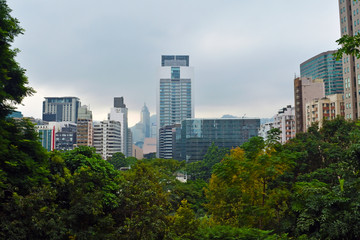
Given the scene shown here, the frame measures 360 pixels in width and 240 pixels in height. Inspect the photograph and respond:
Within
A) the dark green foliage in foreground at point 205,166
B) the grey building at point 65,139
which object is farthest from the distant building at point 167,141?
the dark green foliage in foreground at point 205,166

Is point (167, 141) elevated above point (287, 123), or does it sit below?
below

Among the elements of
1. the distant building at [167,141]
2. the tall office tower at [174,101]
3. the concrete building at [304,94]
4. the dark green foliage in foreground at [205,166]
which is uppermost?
the tall office tower at [174,101]

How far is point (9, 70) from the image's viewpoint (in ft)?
60.1

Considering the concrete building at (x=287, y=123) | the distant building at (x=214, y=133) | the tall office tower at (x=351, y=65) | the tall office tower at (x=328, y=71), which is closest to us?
the tall office tower at (x=351, y=65)

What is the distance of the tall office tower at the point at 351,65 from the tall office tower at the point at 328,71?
8019 cm

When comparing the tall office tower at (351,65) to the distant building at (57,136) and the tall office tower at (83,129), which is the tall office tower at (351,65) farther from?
the distant building at (57,136)

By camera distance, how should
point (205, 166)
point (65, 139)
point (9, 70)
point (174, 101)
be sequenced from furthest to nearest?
point (174, 101)
point (65, 139)
point (205, 166)
point (9, 70)

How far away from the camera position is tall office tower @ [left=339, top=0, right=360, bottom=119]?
58.3 m

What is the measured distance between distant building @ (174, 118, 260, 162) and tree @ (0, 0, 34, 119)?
97.3 metres

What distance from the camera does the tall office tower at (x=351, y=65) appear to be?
191 ft

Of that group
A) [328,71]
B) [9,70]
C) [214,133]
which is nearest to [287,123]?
[214,133]

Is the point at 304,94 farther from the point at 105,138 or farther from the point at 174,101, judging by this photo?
the point at 174,101

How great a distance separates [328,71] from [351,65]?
89.0 m

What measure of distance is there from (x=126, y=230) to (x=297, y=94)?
80.0 metres
